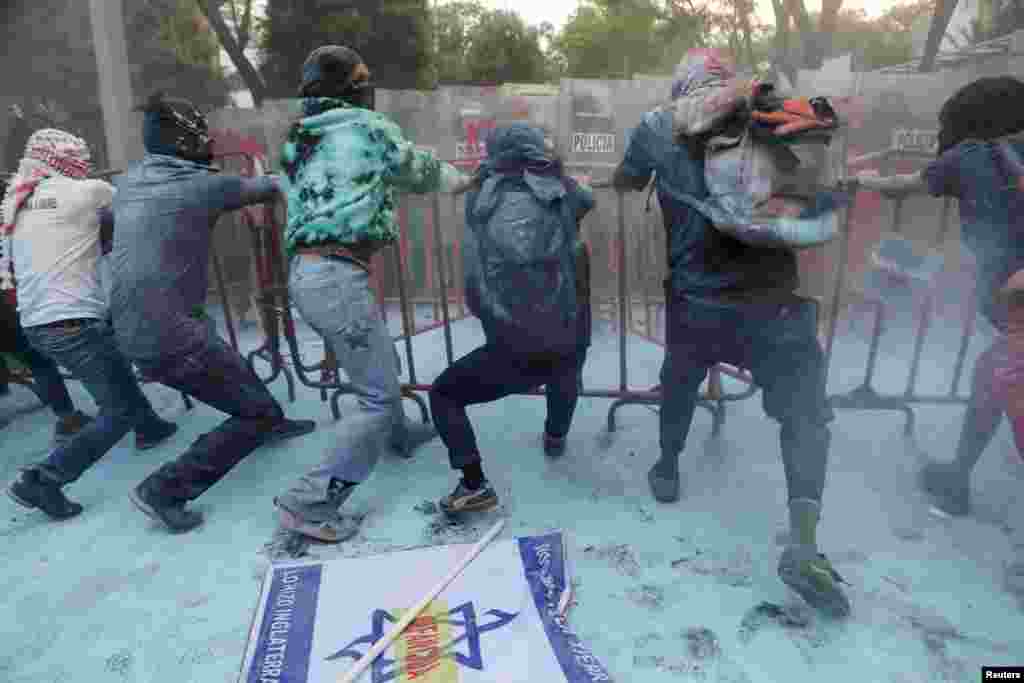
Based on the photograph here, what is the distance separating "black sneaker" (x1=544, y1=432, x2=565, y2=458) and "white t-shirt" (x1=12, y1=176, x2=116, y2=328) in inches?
Answer: 89.7

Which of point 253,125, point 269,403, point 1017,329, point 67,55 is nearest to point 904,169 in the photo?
point 1017,329

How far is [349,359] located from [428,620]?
1058mm

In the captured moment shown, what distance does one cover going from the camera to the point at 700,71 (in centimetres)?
240

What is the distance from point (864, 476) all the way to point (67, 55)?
11.3m

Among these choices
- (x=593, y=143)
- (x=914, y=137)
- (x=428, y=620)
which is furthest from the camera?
(x=593, y=143)

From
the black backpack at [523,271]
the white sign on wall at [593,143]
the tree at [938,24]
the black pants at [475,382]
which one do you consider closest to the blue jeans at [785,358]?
the black backpack at [523,271]

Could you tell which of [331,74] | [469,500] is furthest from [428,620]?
[331,74]

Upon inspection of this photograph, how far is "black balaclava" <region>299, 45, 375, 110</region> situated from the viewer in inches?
101

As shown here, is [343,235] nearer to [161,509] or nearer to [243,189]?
[243,189]

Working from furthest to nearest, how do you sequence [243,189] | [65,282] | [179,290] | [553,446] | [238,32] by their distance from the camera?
1. [238,32]
2. [553,446]
3. [65,282]
4. [243,189]
5. [179,290]

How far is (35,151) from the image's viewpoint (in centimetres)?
313

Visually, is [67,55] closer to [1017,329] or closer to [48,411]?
[48,411]

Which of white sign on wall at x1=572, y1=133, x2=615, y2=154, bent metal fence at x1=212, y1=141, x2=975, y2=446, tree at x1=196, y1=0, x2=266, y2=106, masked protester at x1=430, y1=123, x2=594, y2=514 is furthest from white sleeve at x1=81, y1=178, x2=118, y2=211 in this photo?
tree at x1=196, y1=0, x2=266, y2=106

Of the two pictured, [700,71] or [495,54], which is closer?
[700,71]
